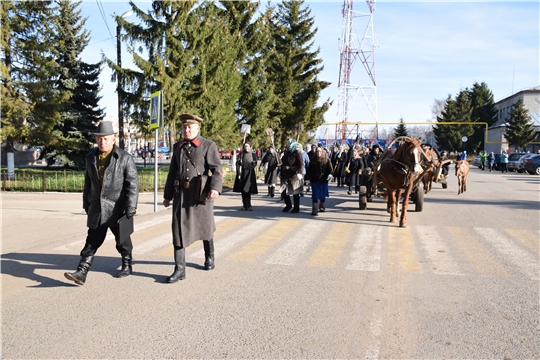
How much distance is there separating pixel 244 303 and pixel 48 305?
2.08m

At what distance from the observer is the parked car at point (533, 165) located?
124ft

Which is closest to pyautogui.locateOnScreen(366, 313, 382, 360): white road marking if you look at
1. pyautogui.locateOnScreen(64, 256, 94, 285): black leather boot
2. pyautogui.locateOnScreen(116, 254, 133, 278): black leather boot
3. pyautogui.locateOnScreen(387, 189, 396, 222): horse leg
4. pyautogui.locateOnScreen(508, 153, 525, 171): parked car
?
pyautogui.locateOnScreen(116, 254, 133, 278): black leather boot

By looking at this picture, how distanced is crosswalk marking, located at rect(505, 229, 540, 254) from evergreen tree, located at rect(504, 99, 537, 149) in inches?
2417

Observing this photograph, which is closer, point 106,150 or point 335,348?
point 335,348

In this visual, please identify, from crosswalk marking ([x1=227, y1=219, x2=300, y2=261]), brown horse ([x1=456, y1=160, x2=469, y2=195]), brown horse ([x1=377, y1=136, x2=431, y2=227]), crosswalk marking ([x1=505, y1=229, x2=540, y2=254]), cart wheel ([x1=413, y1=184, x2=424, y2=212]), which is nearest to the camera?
crosswalk marking ([x1=227, y1=219, x2=300, y2=261])

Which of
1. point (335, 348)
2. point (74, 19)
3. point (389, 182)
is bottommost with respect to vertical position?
point (335, 348)

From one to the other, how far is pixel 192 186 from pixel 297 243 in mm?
3288

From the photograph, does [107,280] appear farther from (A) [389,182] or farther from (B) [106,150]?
(A) [389,182]

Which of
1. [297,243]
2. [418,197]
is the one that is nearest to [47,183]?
[297,243]

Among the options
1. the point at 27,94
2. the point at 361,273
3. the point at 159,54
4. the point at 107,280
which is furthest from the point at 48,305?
the point at 159,54

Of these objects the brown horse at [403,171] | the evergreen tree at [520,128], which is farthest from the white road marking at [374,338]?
the evergreen tree at [520,128]

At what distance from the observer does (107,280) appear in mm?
6270

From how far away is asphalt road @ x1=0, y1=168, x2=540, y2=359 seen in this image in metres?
4.27

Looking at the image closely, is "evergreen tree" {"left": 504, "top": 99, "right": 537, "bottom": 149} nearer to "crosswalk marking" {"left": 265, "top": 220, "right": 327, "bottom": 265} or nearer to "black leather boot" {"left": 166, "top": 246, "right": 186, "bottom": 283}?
"crosswalk marking" {"left": 265, "top": 220, "right": 327, "bottom": 265}
